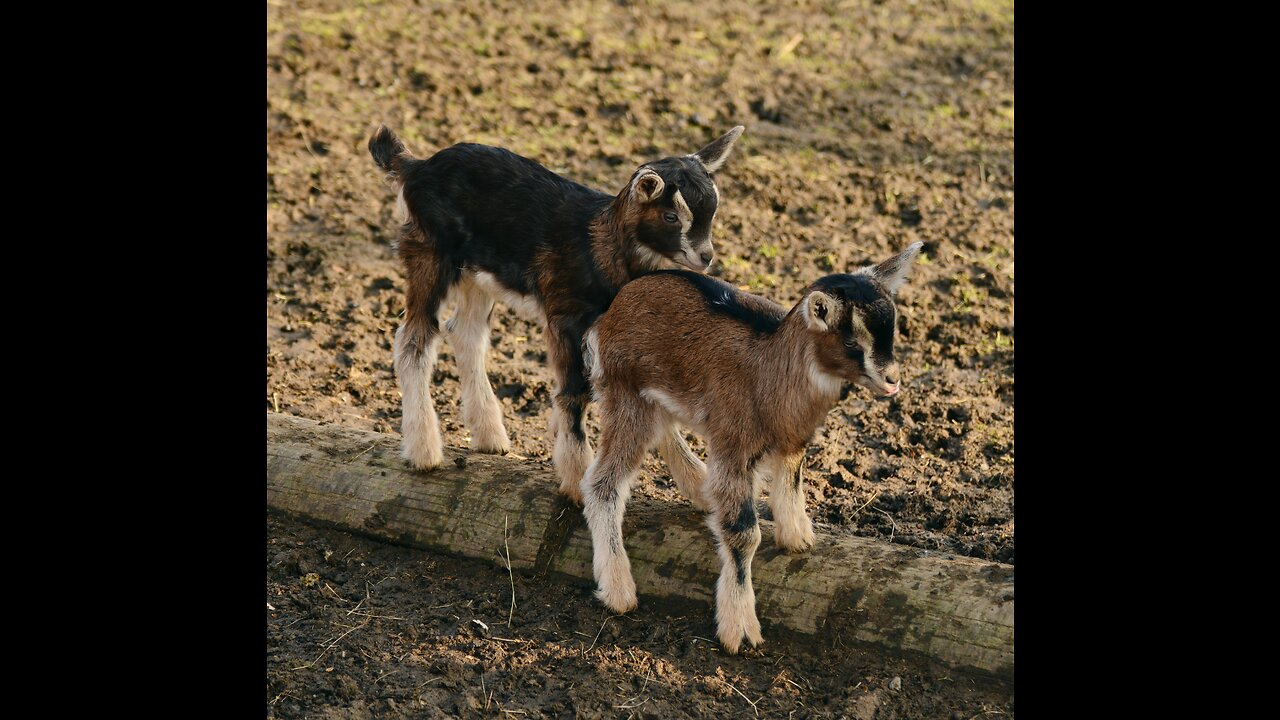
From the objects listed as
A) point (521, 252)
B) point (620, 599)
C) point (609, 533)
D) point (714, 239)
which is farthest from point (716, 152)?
point (714, 239)

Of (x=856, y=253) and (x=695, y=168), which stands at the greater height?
(x=695, y=168)

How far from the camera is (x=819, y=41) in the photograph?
14.6 meters

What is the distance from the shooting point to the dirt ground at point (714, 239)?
571 centimetres

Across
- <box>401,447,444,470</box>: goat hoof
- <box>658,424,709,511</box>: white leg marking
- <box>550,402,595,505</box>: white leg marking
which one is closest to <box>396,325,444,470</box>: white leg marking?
<box>401,447,444,470</box>: goat hoof

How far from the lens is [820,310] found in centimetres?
546

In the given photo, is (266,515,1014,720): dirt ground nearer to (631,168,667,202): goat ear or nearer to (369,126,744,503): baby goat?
(369,126,744,503): baby goat

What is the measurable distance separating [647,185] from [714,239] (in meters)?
4.11

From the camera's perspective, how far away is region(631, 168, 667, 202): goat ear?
6.15m

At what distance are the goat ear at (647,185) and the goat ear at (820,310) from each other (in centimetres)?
102

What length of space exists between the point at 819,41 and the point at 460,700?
10.6m

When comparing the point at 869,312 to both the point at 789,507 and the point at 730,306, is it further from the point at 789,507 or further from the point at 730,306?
the point at 789,507

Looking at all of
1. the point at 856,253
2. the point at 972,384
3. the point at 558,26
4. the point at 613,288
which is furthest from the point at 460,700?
the point at 558,26

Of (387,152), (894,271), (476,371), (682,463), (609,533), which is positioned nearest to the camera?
(894,271)
